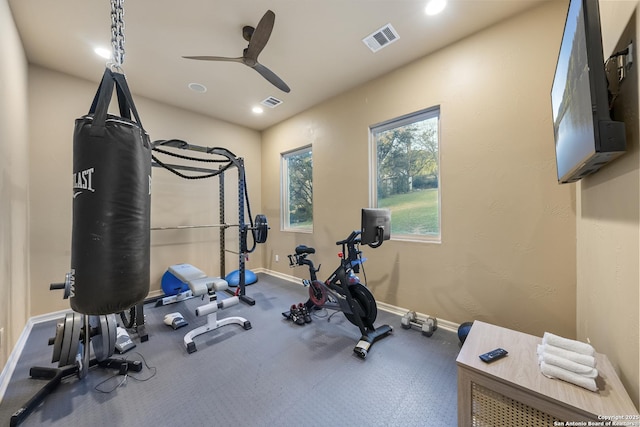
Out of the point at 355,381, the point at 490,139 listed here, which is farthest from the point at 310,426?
the point at 490,139

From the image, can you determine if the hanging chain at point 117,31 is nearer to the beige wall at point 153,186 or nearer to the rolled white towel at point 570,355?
the rolled white towel at point 570,355

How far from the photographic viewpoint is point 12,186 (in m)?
2.03

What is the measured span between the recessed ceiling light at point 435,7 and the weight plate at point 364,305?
2.59 m

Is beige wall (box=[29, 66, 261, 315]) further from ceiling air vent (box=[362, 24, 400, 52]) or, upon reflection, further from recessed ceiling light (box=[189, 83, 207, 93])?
ceiling air vent (box=[362, 24, 400, 52])

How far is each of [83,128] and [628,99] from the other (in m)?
2.27

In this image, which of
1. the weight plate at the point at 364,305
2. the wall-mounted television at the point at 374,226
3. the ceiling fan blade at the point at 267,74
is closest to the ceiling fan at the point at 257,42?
the ceiling fan blade at the point at 267,74

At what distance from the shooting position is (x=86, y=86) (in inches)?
121

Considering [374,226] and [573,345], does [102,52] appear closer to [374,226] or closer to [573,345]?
[374,226]

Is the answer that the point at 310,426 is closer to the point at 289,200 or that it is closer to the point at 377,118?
the point at 377,118

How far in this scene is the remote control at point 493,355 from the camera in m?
1.11

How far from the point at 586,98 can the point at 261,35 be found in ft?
6.99

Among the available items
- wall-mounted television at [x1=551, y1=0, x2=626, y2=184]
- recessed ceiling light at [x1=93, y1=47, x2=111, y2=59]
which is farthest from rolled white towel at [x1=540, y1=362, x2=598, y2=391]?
recessed ceiling light at [x1=93, y1=47, x2=111, y2=59]

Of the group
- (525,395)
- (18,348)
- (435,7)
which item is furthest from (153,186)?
(525,395)

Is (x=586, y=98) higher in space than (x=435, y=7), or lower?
lower
